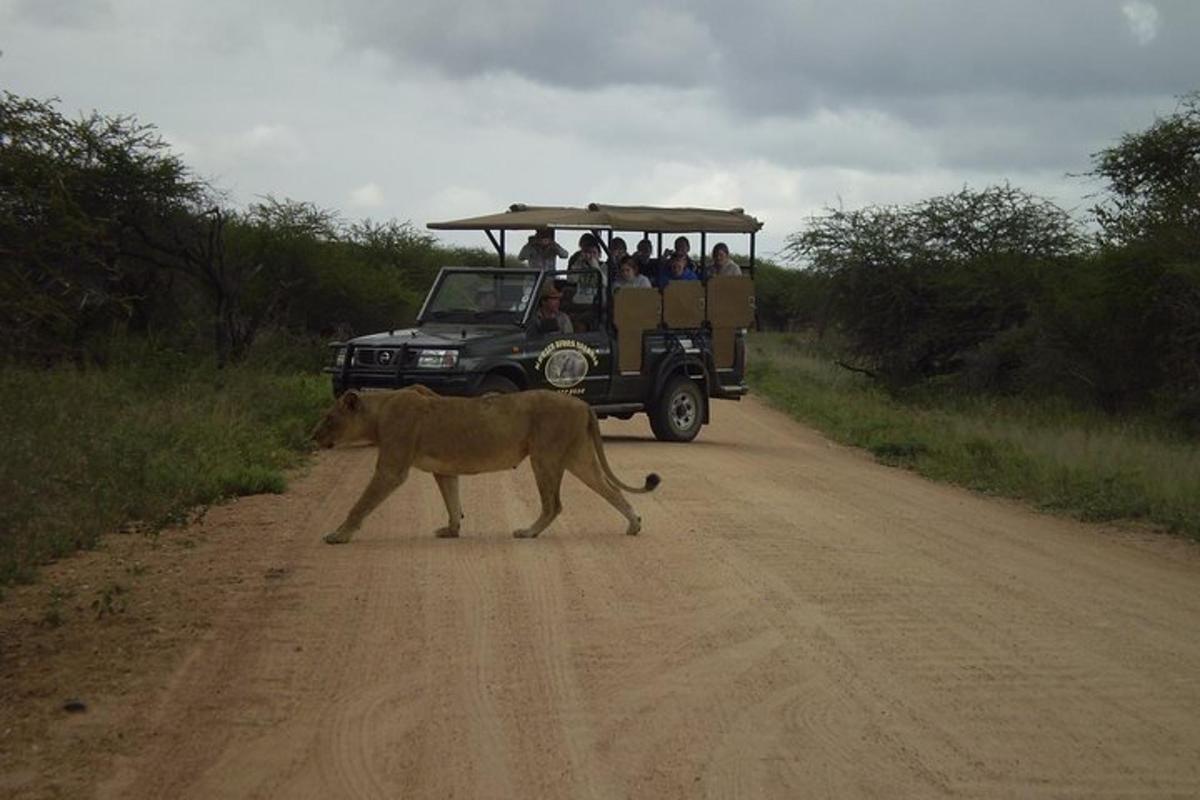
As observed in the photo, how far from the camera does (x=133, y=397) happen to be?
17.9m

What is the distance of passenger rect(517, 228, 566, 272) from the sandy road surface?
6.78 meters

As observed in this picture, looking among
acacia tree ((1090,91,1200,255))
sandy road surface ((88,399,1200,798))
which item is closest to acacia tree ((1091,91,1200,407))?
acacia tree ((1090,91,1200,255))

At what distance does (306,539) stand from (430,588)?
2229mm

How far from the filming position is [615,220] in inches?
686

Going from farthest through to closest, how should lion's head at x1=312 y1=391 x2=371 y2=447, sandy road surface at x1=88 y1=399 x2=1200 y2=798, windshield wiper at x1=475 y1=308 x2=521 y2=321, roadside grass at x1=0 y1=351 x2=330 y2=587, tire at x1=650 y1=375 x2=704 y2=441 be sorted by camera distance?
tire at x1=650 y1=375 x2=704 y2=441, windshield wiper at x1=475 y1=308 x2=521 y2=321, lion's head at x1=312 y1=391 x2=371 y2=447, roadside grass at x1=0 y1=351 x2=330 y2=587, sandy road surface at x1=88 y1=399 x2=1200 y2=798

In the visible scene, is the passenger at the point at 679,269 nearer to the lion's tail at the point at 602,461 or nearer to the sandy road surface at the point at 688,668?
the sandy road surface at the point at 688,668

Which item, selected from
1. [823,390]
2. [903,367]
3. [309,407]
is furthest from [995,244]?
[309,407]

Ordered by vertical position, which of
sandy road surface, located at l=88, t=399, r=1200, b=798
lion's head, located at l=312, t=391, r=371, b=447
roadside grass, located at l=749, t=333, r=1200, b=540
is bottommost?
roadside grass, located at l=749, t=333, r=1200, b=540

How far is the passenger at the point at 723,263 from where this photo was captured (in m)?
19.1

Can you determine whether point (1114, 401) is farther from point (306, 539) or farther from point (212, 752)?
point (212, 752)

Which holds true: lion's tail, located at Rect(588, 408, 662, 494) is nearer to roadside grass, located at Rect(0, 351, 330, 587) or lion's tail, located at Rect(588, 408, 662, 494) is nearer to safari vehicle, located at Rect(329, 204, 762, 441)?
roadside grass, located at Rect(0, 351, 330, 587)

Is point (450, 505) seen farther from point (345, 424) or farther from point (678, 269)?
point (678, 269)

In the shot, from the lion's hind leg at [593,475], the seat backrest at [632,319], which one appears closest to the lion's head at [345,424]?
the lion's hind leg at [593,475]

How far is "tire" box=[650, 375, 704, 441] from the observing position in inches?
720
